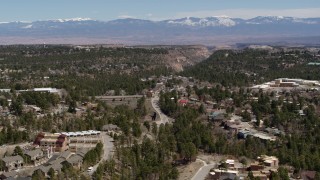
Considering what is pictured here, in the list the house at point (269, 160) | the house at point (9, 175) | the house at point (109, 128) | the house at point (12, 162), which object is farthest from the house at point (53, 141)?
the house at point (269, 160)

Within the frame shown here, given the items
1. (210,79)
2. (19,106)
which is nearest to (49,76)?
(210,79)

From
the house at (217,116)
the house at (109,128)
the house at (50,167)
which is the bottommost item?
the house at (217,116)

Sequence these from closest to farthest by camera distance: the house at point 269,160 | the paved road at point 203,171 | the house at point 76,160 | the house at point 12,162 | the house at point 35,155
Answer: the house at point 76,160 < the paved road at point 203,171 < the house at point 12,162 < the house at point 269,160 < the house at point 35,155

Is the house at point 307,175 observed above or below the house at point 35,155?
below

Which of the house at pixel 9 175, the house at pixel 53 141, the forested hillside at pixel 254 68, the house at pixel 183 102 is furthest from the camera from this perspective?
the forested hillside at pixel 254 68

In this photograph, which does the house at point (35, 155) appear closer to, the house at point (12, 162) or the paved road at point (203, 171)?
the house at point (12, 162)

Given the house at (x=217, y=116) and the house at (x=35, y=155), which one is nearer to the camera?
the house at (x=35, y=155)

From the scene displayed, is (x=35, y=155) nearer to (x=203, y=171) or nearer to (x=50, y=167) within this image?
(x=50, y=167)
